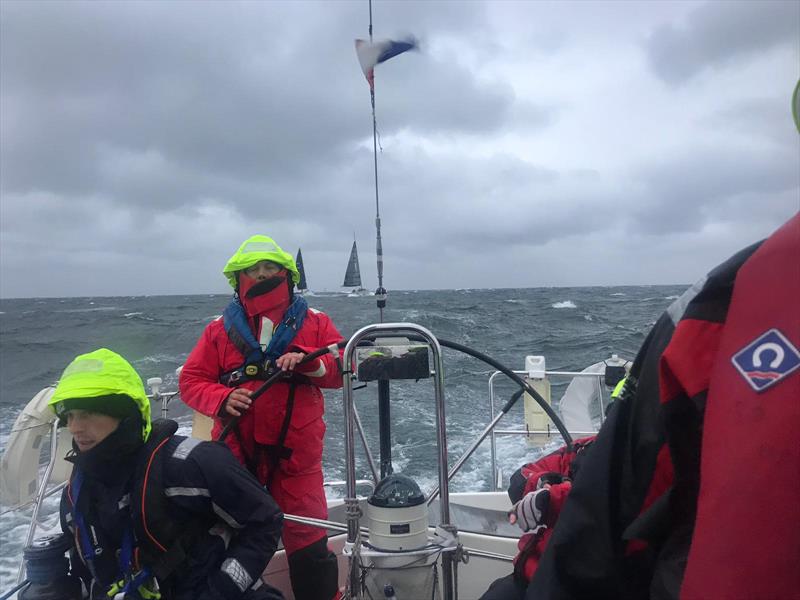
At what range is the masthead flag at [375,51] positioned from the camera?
2.68 meters

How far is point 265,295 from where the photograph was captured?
2338 mm

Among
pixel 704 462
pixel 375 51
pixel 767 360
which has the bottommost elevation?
pixel 704 462

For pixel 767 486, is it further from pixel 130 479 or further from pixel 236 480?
pixel 130 479

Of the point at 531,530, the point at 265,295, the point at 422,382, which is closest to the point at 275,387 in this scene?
the point at 265,295

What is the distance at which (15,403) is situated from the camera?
11.7 m

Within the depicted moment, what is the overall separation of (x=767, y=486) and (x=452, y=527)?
1184 millimetres

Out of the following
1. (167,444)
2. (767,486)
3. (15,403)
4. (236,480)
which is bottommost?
(15,403)

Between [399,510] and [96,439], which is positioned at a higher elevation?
[96,439]

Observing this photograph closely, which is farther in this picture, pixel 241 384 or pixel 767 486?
pixel 241 384

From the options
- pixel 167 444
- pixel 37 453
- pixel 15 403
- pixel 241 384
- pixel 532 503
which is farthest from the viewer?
pixel 15 403

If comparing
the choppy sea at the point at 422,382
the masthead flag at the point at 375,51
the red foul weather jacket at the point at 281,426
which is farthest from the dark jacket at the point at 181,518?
the masthead flag at the point at 375,51

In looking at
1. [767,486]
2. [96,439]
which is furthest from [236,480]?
[767,486]

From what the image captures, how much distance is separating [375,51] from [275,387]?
5.37 ft

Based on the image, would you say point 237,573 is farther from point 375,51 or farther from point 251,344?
point 375,51
